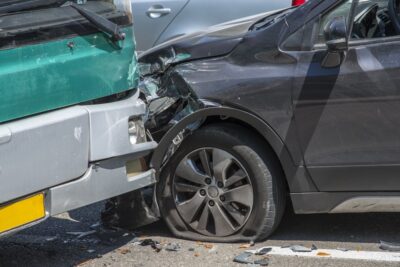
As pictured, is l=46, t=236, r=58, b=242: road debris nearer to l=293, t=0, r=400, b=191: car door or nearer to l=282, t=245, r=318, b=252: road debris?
l=282, t=245, r=318, b=252: road debris

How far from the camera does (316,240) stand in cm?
529

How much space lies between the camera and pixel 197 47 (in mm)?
5266

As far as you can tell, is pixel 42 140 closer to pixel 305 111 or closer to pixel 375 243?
pixel 305 111

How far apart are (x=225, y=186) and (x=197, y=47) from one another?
952 millimetres

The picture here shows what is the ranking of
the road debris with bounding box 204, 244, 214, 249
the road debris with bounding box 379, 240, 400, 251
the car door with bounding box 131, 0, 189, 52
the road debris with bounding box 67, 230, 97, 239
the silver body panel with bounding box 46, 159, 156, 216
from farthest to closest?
the car door with bounding box 131, 0, 189, 52
the road debris with bounding box 67, 230, 97, 239
the road debris with bounding box 204, 244, 214, 249
the road debris with bounding box 379, 240, 400, 251
the silver body panel with bounding box 46, 159, 156, 216

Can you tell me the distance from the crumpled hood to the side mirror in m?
0.66

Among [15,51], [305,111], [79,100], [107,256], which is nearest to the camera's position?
[15,51]

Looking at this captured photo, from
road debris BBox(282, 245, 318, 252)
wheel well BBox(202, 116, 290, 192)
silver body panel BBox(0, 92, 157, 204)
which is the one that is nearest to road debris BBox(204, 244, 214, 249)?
road debris BBox(282, 245, 318, 252)

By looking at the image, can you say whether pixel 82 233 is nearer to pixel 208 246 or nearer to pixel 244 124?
pixel 208 246

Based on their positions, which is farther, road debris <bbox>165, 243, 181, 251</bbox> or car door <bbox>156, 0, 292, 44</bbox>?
car door <bbox>156, 0, 292, 44</bbox>

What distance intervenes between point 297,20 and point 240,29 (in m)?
0.62

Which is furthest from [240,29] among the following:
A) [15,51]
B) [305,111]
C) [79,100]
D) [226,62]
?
[15,51]

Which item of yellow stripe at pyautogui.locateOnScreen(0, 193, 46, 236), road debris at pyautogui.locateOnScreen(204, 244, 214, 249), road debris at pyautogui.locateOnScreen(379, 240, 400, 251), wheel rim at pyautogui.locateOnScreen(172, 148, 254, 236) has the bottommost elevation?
road debris at pyautogui.locateOnScreen(204, 244, 214, 249)

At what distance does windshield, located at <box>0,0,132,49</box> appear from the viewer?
4.18m
